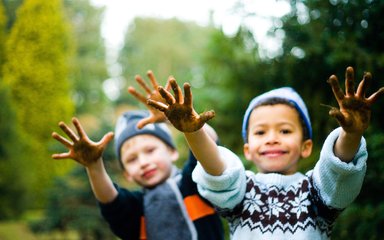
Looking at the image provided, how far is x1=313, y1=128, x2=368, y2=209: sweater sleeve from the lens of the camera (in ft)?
5.22

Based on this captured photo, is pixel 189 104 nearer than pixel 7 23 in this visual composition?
Yes

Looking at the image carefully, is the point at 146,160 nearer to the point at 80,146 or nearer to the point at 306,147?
the point at 80,146

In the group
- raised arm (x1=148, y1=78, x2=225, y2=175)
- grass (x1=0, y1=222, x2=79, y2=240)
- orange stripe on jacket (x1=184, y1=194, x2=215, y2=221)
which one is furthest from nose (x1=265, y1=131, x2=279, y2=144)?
grass (x1=0, y1=222, x2=79, y2=240)

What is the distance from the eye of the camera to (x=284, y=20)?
325 centimetres

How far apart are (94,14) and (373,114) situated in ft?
63.6

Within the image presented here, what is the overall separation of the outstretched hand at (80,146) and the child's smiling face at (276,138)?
72cm

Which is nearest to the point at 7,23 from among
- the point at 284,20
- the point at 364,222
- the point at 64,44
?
the point at 64,44

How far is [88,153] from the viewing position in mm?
2115

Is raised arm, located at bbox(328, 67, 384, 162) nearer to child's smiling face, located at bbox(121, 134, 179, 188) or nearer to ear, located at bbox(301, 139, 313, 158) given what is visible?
ear, located at bbox(301, 139, 313, 158)

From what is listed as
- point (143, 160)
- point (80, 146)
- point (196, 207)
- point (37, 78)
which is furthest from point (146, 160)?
point (37, 78)

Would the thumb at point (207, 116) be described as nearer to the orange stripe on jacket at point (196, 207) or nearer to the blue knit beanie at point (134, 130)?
the orange stripe on jacket at point (196, 207)

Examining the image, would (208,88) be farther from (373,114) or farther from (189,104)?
(189,104)

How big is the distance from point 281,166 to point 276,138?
0.43 ft

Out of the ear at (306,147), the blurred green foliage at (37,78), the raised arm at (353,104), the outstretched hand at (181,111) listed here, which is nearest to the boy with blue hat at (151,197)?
the ear at (306,147)
